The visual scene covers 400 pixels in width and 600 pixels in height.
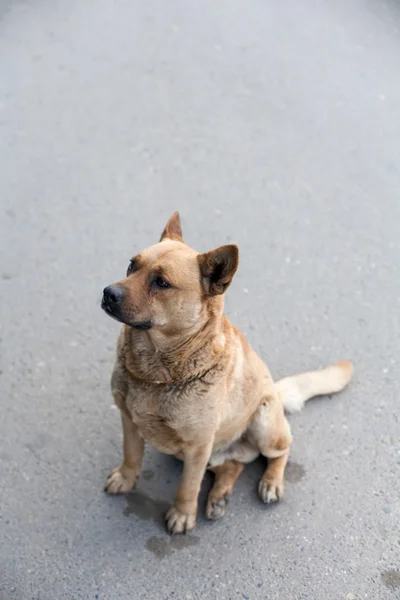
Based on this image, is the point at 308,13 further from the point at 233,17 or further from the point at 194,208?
the point at 194,208

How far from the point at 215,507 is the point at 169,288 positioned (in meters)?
1.12

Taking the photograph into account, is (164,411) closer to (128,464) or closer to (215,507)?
(128,464)

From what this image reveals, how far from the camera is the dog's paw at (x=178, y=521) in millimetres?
2881

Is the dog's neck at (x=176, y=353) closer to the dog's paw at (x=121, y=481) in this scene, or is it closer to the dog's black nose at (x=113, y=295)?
the dog's black nose at (x=113, y=295)

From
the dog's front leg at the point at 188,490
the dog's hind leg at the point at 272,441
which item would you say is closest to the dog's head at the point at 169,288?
the dog's front leg at the point at 188,490

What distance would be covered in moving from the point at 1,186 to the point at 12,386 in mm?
1596

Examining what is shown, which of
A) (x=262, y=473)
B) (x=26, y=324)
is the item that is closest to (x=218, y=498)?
(x=262, y=473)

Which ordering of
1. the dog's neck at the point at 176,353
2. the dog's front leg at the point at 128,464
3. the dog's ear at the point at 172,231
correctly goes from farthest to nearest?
the dog's front leg at the point at 128,464, the dog's ear at the point at 172,231, the dog's neck at the point at 176,353

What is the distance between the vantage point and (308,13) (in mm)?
6168

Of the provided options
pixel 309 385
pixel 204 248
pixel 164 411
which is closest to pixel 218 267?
pixel 164 411

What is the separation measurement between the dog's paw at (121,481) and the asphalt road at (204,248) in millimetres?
52

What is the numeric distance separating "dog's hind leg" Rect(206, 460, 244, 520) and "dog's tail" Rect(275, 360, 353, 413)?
1.43 feet

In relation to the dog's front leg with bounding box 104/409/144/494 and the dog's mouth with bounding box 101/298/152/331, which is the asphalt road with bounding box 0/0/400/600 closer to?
the dog's front leg with bounding box 104/409/144/494

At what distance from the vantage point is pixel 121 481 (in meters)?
2.99
